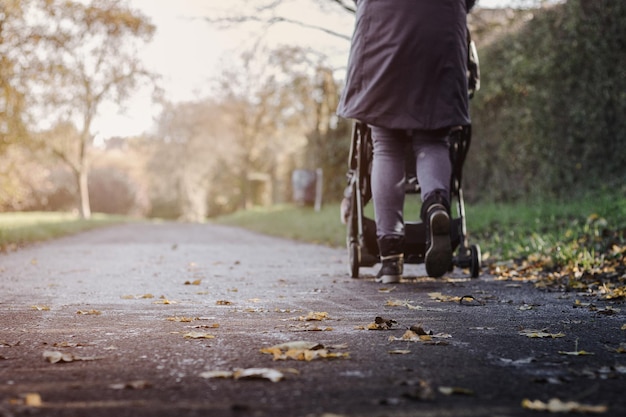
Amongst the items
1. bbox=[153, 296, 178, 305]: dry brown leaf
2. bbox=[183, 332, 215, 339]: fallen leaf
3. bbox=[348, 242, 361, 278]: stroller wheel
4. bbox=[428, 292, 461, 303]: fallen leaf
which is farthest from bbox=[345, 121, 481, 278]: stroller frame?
→ bbox=[183, 332, 215, 339]: fallen leaf

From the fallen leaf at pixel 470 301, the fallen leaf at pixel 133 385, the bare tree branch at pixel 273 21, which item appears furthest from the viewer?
the bare tree branch at pixel 273 21

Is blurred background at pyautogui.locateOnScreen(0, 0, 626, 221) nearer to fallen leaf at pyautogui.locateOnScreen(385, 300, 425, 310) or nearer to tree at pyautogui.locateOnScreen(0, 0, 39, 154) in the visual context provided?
tree at pyautogui.locateOnScreen(0, 0, 39, 154)

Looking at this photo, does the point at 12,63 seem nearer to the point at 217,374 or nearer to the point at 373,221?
the point at 373,221

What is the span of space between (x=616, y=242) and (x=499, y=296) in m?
2.20

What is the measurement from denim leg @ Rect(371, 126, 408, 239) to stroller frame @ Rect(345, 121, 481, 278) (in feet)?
0.84

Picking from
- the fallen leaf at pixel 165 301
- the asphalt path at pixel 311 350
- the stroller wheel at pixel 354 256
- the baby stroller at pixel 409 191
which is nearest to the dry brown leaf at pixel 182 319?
the asphalt path at pixel 311 350

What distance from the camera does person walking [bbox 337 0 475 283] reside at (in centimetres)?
424

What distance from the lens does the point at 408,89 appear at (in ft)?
14.0

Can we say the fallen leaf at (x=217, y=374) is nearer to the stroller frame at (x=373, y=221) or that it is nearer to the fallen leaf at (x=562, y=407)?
the fallen leaf at (x=562, y=407)

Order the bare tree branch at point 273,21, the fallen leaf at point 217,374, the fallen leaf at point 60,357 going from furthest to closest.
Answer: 1. the bare tree branch at point 273,21
2. the fallen leaf at point 60,357
3. the fallen leaf at point 217,374

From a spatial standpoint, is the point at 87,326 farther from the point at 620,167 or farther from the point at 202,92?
the point at 202,92

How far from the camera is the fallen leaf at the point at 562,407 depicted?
1659 mm

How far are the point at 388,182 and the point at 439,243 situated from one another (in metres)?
0.59

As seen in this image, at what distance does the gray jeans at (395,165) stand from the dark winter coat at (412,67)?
16 centimetres
